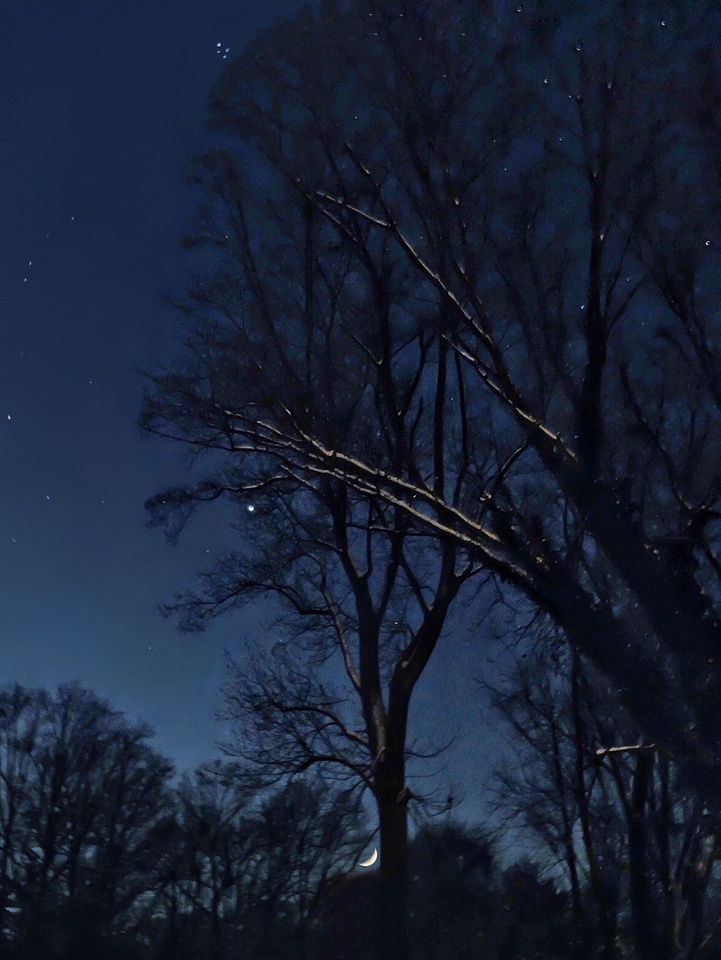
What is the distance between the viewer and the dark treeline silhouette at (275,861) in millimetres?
1755

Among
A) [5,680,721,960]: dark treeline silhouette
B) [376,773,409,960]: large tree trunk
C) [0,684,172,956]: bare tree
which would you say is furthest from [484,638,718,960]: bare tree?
[0,684,172,956]: bare tree

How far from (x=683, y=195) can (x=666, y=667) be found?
1.21 metres

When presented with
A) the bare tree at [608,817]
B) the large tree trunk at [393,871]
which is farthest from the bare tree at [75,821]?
the bare tree at [608,817]

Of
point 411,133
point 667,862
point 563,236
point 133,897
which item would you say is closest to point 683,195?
point 563,236

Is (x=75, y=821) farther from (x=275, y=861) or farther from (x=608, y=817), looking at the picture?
(x=608, y=817)

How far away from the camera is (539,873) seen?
1.78 m

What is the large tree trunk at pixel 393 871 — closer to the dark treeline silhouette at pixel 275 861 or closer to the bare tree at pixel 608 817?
the dark treeline silhouette at pixel 275 861

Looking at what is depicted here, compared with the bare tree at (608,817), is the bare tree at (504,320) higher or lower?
higher

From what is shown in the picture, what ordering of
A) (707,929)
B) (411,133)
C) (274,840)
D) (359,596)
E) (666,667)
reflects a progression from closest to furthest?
(707,929)
(666,667)
(274,840)
(359,596)
(411,133)

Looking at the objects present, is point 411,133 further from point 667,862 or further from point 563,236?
point 667,862

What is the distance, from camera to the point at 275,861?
193cm

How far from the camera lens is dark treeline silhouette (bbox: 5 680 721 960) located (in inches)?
69.1

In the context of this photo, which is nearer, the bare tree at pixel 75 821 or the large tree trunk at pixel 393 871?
the large tree trunk at pixel 393 871

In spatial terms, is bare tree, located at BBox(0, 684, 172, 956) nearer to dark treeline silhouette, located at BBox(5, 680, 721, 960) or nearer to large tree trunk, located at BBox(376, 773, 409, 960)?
dark treeline silhouette, located at BBox(5, 680, 721, 960)
